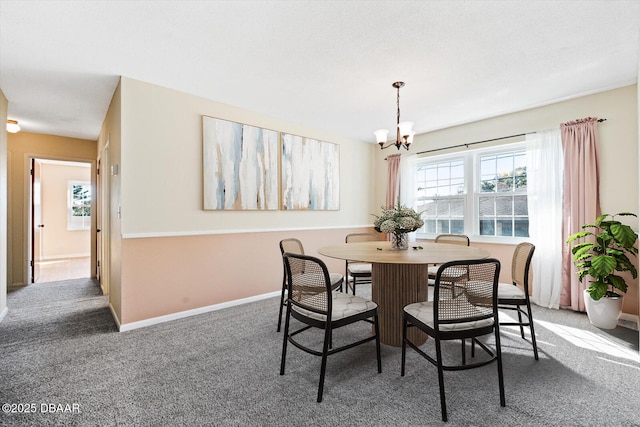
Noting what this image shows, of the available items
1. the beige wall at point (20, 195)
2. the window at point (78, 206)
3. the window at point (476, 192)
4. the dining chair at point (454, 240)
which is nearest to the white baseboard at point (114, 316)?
the beige wall at point (20, 195)

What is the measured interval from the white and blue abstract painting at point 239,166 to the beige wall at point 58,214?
6.01m

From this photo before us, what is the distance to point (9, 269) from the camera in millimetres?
4594

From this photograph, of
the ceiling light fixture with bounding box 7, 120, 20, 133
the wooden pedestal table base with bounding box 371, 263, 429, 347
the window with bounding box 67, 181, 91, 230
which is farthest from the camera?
the window with bounding box 67, 181, 91, 230

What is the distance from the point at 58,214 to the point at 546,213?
33.1ft

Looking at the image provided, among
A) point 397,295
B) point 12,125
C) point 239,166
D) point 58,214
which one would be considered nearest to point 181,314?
point 239,166

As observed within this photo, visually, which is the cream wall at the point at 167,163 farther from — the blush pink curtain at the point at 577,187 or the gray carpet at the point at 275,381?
the blush pink curtain at the point at 577,187

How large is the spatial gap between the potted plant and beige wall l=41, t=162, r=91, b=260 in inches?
384

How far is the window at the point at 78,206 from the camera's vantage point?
7.57m

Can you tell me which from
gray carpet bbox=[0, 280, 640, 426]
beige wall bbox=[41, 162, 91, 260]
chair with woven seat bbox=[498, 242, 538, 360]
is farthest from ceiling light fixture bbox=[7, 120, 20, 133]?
chair with woven seat bbox=[498, 242, 538, 360]

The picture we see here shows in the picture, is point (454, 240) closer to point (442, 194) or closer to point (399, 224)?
point (399, 224)

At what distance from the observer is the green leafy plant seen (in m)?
2.80

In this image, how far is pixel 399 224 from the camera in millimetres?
2758

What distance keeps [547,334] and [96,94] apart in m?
5.31

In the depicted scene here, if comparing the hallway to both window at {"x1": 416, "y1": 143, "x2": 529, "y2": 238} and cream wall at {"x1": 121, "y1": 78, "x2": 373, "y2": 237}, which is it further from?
window at {"x1": 416, "y1": 143, "x2": 529, "y2": 238}
